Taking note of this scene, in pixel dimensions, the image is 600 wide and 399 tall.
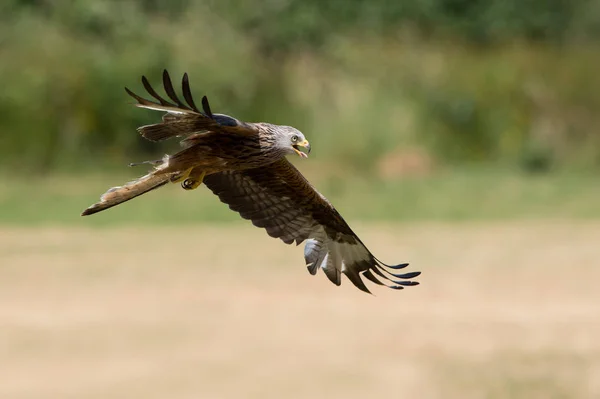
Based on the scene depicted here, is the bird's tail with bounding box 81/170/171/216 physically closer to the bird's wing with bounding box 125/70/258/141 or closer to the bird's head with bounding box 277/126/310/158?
the bird's wing with bounding box 125/70/258/141

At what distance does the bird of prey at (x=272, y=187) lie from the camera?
627cm

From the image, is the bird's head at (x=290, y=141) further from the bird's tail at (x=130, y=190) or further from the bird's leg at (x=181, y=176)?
the bird's tail at (x=130, y=190)

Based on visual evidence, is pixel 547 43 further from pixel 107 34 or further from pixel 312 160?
pixel 107 34

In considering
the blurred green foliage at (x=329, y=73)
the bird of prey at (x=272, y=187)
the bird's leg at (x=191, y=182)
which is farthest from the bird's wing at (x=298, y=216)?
the blurred green foliage at (x=329, y=73)

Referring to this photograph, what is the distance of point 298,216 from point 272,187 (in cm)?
27

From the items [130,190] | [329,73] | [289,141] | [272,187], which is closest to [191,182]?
[130,190]

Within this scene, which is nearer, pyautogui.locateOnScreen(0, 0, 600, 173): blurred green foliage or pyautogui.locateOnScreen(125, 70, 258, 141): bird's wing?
pyautogui.locateOnScreen(125, 70, 258, 141): bird's wing

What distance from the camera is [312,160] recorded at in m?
19.4

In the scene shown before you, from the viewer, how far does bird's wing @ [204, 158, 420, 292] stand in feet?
23.9

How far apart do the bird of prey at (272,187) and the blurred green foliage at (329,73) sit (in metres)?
10.6

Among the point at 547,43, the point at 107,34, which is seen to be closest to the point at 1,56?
the point at 107,34

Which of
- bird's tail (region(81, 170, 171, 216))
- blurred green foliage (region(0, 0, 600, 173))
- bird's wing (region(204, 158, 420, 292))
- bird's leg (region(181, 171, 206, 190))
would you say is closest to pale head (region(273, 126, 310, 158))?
bird's leg (region(181, 171, 206, 190))

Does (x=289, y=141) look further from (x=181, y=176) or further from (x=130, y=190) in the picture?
(x=130, y=190)

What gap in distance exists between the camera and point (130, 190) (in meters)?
6.06
